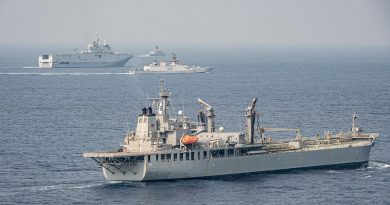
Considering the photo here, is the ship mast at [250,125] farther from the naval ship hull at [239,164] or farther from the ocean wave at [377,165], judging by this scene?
the ocean wave at [377,165]

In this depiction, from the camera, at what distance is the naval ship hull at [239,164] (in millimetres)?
87875

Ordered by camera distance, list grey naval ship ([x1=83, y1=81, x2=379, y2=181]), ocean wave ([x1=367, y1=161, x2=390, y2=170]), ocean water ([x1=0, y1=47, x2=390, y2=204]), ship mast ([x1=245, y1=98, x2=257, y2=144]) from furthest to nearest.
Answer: ocean wave ([x1=367, y1=161, x2=390, y2=170]) → ship mast ([x1=245, y1=98, x2=257, y2=144]) → grey naval ship ([x1=83, y1=81, x2=379, y2=181]) → ocean water ([x1=0, y1=47, x2=390, y2=204])

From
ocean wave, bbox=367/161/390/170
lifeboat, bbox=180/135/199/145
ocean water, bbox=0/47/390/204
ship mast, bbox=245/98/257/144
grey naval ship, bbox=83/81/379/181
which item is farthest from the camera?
ocean wave, bbox=367/161/390/170

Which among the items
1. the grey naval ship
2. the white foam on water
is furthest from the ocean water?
the grey naval ship

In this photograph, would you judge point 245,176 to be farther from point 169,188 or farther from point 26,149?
point 26,149

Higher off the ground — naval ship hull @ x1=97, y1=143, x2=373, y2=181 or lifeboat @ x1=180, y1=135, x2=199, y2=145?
lifeboat @ x1=180, y1=135, x2=199, y2=145

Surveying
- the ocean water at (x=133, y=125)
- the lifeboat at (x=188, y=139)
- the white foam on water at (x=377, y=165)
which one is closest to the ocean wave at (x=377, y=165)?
the white foam on water at (x=377, y=165)

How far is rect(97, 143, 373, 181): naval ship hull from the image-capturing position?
288 ft

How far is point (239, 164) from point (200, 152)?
181 inches

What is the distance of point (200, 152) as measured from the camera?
90.4 meters

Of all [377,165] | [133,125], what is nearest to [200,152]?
[377,165]

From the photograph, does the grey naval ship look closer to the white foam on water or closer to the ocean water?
the white foam on water

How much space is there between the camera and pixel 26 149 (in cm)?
10750

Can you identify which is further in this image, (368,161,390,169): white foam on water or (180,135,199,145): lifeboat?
(368,161,390,169): white foam on water
